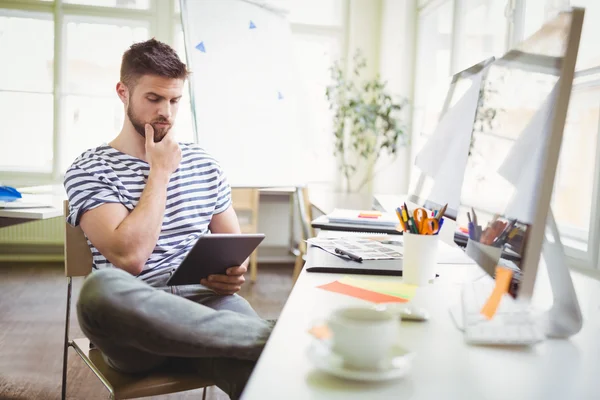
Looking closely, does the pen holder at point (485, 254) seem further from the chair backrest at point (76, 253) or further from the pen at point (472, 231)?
the chair backrest at point (76, 253)

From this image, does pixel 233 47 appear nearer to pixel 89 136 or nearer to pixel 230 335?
pixel 230 335

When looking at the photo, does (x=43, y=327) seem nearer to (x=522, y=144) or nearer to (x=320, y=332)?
(x=320, y=332)

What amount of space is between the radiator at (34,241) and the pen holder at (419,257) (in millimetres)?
4199

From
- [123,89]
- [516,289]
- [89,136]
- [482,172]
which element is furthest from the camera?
[89,136]

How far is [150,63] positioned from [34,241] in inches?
145

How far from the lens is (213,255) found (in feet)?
4.41

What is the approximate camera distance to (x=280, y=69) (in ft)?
8.00

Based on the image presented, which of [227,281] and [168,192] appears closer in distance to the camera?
[227,281]

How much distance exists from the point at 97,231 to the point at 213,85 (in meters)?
0.93

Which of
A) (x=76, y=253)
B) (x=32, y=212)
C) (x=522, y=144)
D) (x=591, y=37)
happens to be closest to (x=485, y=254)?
(x=522, y=144)

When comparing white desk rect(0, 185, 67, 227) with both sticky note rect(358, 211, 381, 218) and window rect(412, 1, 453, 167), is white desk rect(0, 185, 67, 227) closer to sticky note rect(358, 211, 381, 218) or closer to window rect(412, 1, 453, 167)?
sticky note rect(358, 211, 381, 218)

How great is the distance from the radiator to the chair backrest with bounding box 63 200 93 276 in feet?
10.8

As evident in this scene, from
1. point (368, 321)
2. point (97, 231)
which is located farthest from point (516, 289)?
point (97, 231)

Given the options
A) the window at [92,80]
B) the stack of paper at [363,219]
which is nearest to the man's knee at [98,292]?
the stack of paper at [363,219]
